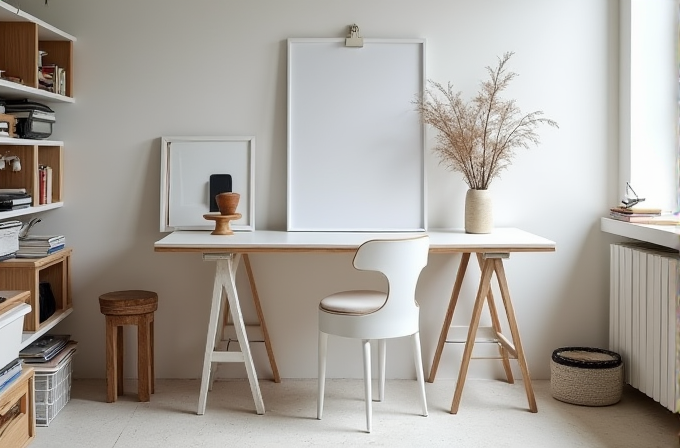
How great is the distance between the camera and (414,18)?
4199 millimetres

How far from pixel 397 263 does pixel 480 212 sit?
0.83 metres

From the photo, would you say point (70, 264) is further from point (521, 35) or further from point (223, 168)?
point (521, 35)

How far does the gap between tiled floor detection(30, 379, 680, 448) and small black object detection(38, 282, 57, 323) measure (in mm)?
471

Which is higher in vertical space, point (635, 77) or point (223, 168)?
point (635, 77)

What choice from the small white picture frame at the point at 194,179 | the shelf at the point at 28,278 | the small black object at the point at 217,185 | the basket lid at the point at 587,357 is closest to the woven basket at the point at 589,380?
the basket lid at the point at 587,357

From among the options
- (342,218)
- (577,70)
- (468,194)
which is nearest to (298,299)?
(342,218)

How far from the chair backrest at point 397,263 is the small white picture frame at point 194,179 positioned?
41.8 inches

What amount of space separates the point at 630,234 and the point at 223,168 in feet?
7.31

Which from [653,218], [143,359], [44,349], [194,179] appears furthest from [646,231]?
[44,349]

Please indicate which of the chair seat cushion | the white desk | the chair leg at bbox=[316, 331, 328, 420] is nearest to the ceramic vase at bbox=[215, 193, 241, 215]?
the white desk

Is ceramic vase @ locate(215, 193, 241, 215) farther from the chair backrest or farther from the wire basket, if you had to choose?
the wire basket

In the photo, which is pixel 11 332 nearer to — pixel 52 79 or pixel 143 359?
pixel 143 359

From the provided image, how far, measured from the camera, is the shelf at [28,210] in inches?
137

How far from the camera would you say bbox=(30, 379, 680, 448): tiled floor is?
339 centimetres
